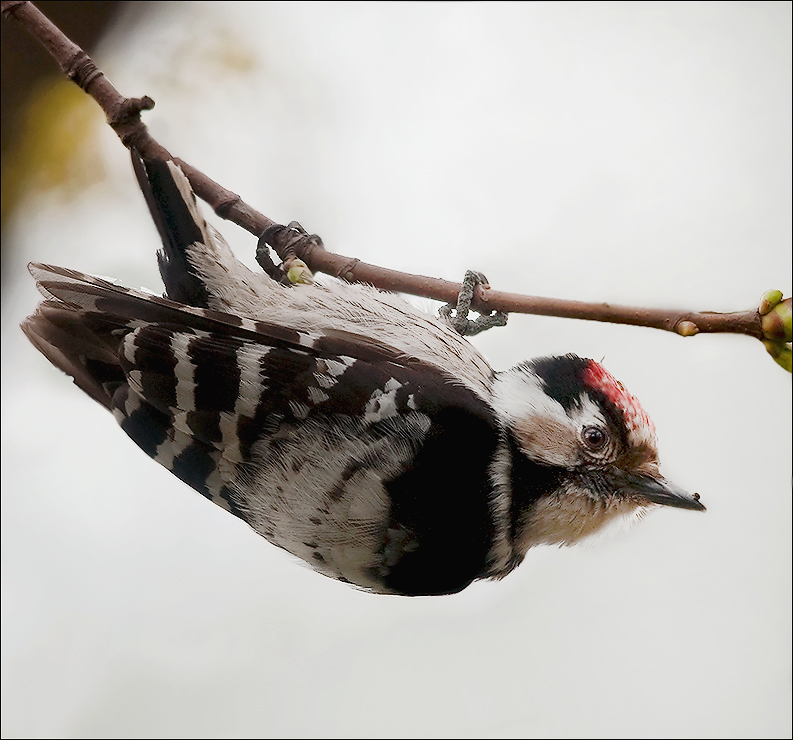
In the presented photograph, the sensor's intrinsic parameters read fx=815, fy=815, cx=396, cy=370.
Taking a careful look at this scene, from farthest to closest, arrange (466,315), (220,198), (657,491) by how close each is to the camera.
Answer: (220,198)
(466,315)
(657,491)

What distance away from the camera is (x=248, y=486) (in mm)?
1349

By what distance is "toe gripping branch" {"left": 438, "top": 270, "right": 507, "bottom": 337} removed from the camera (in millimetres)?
1204

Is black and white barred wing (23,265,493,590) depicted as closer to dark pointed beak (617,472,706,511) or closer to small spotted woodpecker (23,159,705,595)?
small spotted woodpecker (23,159,705,595)

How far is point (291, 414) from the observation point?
4.25 feet

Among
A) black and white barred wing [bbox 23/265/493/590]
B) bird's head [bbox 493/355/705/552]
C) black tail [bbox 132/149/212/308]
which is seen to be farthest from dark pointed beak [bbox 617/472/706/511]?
black tail [bbox 132/149/212/308]

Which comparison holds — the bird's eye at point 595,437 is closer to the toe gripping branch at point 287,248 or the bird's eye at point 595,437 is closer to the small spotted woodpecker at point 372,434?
the small spotted woodpecker at point 372,434

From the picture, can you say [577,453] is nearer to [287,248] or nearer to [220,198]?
[287,248]

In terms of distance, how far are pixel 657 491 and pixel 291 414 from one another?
57 centimetres

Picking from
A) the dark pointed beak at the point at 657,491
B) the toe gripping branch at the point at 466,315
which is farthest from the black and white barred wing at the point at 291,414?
the dark pointed beak at the point at 657,491

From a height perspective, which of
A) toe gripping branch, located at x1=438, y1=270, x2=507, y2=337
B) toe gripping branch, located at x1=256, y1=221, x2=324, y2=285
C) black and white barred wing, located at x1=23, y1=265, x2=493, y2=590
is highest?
toe gripping branch, located at x1=256, y1=221, x2=324, y2=285

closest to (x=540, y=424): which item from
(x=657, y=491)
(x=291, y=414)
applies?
(x=657, y=491)

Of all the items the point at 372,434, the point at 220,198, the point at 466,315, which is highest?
the point at 220,198

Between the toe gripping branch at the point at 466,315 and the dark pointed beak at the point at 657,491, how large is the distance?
1.07ft

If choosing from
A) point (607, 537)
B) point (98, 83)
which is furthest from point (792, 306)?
point (98, 83)
